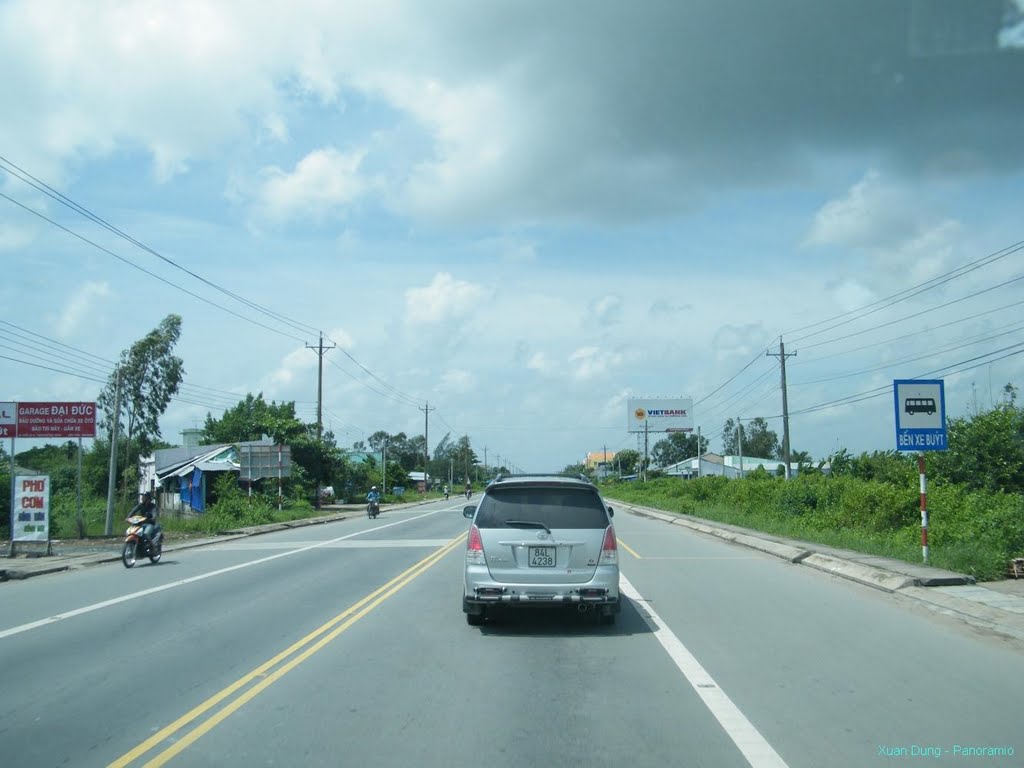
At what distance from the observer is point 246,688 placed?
7.52 meters

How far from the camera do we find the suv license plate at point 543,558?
995 cm

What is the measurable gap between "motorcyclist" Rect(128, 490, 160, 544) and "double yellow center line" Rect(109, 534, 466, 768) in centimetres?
839

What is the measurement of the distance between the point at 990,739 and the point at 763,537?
18.1m

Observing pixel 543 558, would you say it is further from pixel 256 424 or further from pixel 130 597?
pixel 256 424

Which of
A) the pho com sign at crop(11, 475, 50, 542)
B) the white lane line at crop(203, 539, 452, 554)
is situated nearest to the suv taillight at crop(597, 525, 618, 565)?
the white lane line at crop(203, 539, 452, 554)

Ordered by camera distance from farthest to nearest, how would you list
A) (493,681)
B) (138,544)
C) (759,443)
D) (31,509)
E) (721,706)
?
1. (759,443)
2. (31,509)
3. (138,544)
4. (493,681)
5. (721,706)

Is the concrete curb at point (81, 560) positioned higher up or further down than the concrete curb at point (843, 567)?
further down

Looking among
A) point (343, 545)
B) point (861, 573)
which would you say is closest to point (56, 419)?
point (343, 545)

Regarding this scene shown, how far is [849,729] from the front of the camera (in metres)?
6.25

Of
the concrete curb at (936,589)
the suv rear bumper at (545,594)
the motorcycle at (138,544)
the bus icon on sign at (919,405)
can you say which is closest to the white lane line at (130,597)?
the motorcycle at (138,544)

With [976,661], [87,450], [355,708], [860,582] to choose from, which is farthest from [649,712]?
[87,450]

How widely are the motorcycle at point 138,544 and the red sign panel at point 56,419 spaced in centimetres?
484

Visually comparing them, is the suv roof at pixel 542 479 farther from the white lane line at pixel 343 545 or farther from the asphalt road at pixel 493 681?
the white lane line at pixel 343 545

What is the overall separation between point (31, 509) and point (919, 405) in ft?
65.9
